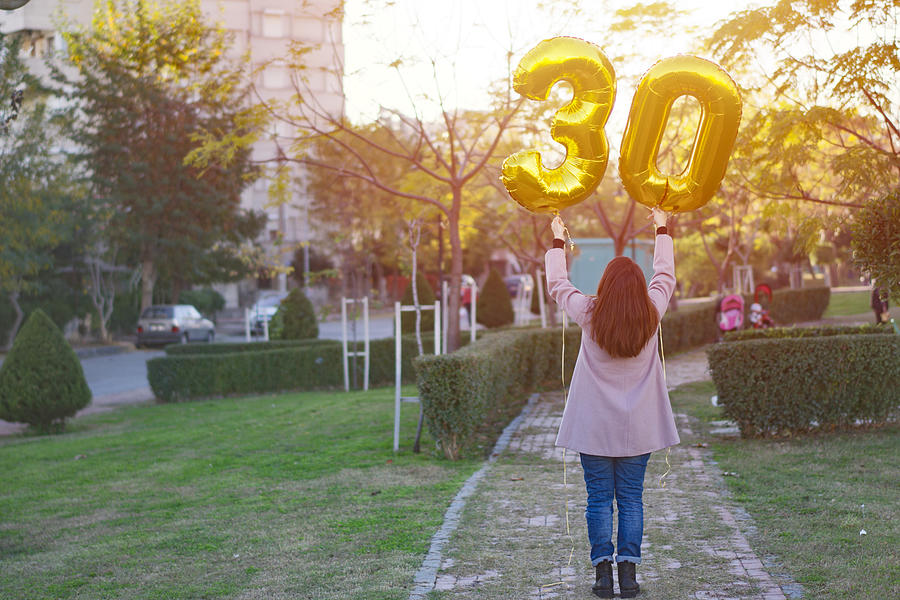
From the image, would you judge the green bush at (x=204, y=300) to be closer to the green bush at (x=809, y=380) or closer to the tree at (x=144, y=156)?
the tree at (x=144, y=156)

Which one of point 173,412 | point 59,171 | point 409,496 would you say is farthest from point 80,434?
point 59,171

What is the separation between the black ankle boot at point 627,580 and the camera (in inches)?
176

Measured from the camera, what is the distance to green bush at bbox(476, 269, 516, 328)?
95.6 feet

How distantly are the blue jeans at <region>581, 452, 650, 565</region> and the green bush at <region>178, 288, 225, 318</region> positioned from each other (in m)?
38.9

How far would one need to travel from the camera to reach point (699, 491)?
6879mm

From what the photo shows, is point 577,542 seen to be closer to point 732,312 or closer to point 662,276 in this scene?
point 662,276

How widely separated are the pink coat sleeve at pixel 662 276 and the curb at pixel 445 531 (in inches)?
72.3

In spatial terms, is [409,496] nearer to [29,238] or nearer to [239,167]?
[29,238]

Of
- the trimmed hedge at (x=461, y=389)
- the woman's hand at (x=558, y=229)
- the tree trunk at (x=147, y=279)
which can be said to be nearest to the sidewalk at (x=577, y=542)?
the trimmed hedge at (x=461, y=389)

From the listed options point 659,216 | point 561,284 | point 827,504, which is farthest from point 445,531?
point 827,504

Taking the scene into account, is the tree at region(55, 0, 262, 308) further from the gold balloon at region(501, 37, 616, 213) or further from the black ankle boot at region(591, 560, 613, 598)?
the black ankle boot at region(591, 560, 613, 598)

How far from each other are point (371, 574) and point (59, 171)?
26220 millimetres

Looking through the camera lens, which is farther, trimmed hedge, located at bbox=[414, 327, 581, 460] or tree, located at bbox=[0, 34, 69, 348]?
tree, located at bbox=[0, 34, 69, 348]

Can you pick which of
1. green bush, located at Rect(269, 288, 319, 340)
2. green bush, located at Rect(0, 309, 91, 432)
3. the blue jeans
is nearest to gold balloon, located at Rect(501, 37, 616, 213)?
the blue jeans
